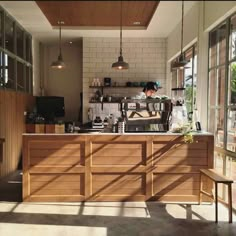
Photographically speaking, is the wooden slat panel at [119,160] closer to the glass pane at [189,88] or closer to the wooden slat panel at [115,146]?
the wooden slat panel at [115,146]

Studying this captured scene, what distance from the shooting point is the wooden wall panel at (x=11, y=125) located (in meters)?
5.30

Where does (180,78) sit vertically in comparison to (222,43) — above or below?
below

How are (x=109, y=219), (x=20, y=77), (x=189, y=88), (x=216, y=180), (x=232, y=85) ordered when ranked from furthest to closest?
(x=20, y=77)
(x=189, y=88)
(x=232, y=85)
(x=109, y=219)
(x=216, y=180)

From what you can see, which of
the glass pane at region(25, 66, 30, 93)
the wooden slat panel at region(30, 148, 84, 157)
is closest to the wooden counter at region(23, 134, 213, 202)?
the wooden slat panel at region(30, 148, 84, 157)

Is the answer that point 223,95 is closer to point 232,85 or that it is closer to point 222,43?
point 232,85

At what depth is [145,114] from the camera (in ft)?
13.8

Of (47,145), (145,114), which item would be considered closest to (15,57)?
(47,145)

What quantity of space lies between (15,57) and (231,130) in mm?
4175

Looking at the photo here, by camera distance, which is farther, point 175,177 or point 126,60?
point 126,60

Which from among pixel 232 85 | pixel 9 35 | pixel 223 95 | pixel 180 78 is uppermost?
pixel 9 35

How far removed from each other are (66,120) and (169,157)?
460 centimetres

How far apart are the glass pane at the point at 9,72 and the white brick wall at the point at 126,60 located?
1903mm

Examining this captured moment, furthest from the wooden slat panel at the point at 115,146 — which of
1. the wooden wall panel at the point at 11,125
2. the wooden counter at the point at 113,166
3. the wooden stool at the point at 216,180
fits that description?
the wooden wall panel at the point at 11,125

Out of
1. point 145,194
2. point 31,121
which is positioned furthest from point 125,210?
point 31,121
